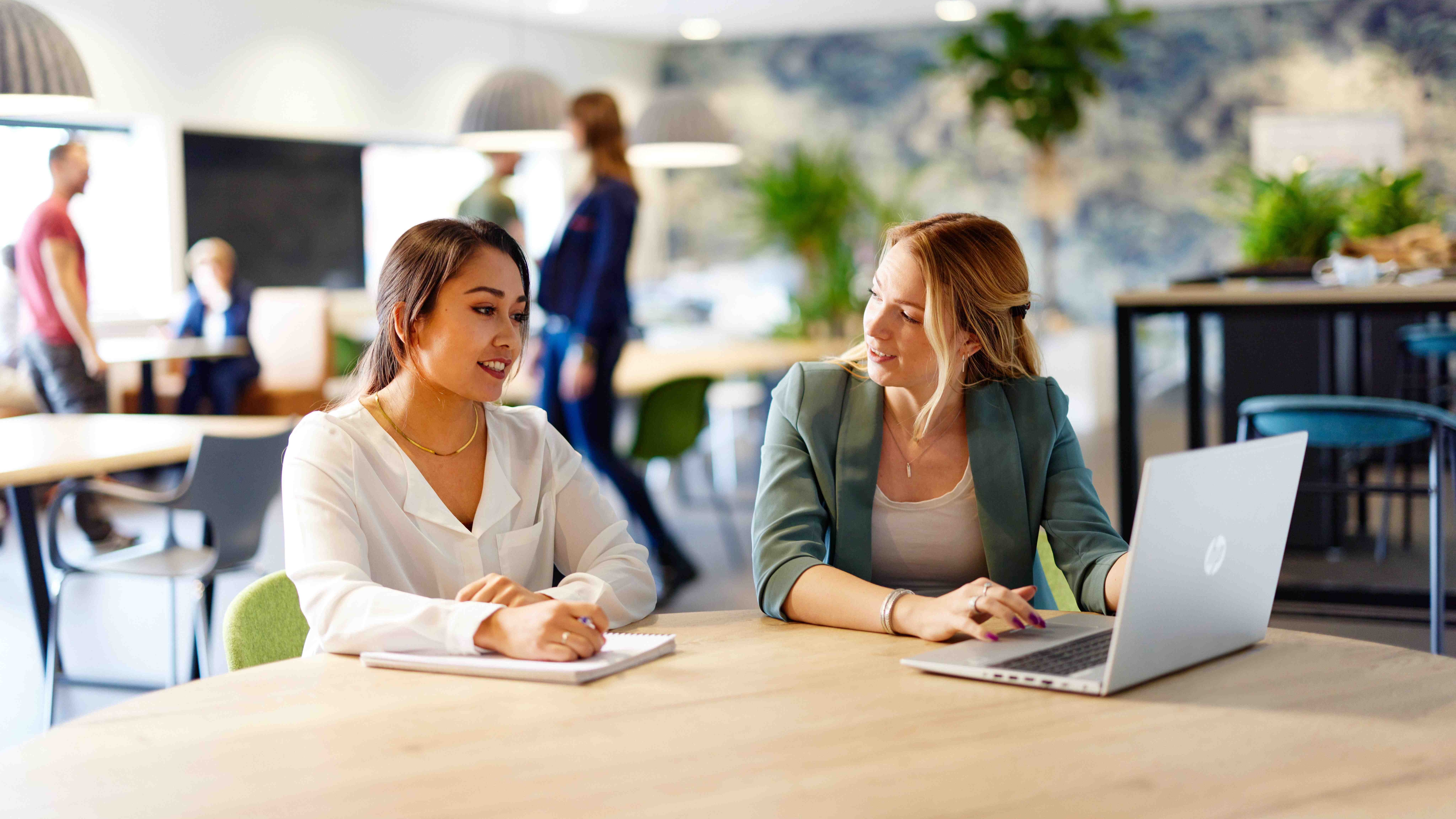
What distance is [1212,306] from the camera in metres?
3.24

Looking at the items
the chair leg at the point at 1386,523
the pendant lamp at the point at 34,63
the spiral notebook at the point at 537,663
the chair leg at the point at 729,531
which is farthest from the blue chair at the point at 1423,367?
the pendant lamp at the point at 34,63

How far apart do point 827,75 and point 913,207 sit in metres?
1.48

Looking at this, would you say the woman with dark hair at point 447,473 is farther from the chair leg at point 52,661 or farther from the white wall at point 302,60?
the white wall at point 302,60

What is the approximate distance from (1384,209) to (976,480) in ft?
10.9

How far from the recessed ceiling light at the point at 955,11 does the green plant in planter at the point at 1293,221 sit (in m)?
5.85

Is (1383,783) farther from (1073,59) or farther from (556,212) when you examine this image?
(556,212)

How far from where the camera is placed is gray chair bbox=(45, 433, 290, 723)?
2865 millimetres

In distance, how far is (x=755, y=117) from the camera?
11500 mm

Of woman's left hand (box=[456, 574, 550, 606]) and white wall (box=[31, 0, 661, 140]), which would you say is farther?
white wall (box=[31, 0, 661, 140])

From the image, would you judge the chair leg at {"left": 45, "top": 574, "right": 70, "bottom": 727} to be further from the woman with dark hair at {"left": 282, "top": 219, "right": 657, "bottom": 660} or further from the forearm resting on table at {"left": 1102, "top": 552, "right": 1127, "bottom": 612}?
the forearm resting on table at {"left": 1102, "top": 552, "right": 1127, "bottom": 612}

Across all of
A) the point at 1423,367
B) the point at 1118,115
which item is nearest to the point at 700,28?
the point at 1118,115

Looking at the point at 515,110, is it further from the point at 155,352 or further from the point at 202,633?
the point at 202,633

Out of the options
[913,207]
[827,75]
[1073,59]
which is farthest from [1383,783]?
[827,75]

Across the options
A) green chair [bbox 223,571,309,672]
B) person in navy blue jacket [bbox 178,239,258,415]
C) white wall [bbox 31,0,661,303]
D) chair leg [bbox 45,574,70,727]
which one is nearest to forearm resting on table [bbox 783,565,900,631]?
green chair [bbox 223,571,309,672]
